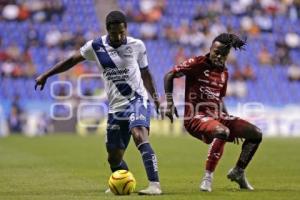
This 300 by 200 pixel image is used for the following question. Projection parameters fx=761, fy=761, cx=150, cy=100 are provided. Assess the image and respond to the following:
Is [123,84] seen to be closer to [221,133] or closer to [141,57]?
[141,57]

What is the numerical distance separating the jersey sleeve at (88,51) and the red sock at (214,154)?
195 centimetres

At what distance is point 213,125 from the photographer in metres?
10.1

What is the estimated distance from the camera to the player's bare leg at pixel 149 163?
932cm

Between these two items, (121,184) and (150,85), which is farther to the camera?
(150,85)

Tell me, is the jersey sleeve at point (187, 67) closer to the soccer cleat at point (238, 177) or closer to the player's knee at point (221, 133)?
the player's knee at point (221, 133)

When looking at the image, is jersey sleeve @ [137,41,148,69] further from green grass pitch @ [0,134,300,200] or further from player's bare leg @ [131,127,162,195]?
green grass pitch @ [0,134,300,200]

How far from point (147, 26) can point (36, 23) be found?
516cm

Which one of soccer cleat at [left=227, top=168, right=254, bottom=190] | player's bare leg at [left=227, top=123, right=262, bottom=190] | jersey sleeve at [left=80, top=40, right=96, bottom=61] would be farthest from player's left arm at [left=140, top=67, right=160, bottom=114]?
soccer cleat at [left=227, top=168, right=254, bottom=190]

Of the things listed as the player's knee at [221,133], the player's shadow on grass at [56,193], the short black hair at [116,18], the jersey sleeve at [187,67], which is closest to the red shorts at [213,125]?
the player's knee at [221,133]

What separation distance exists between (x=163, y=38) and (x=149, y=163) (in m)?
26.6

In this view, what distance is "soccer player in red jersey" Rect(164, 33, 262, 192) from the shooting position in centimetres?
1034

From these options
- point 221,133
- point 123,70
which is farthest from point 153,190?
point 123,70

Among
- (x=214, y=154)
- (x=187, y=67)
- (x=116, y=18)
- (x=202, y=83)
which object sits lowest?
(x=214, y=154)

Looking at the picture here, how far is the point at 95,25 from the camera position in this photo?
35531 millimetres
